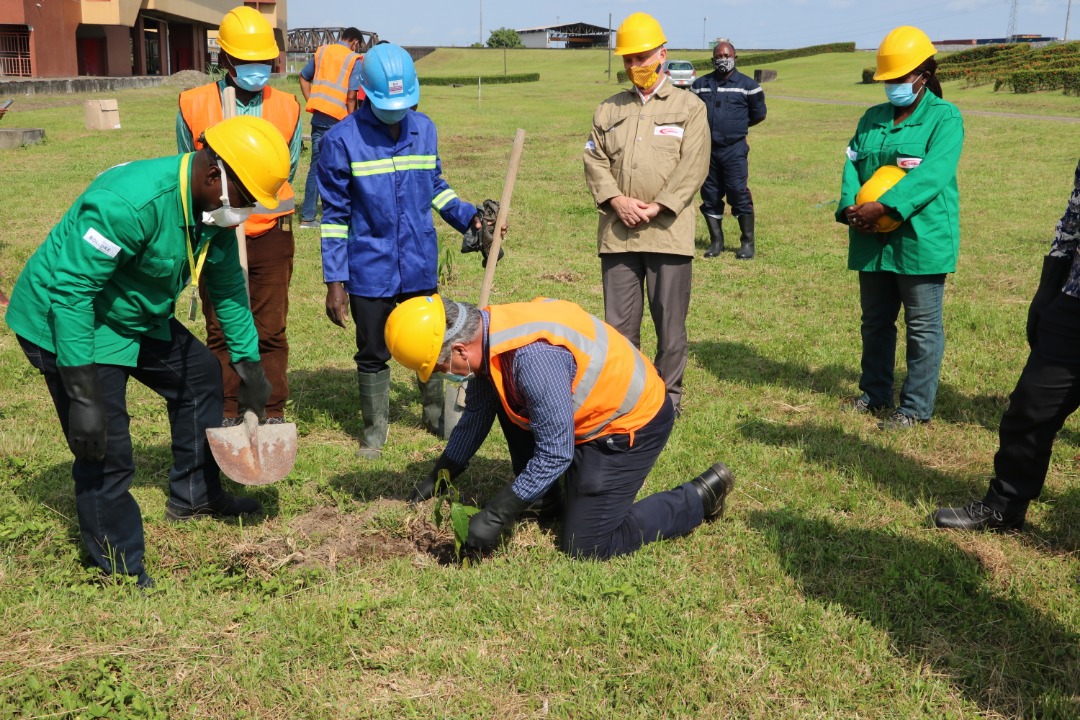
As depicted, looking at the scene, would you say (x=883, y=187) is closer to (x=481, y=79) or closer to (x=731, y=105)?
(x=731, y=105)

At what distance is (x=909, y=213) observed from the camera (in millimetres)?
5309

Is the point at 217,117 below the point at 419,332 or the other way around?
the other way around

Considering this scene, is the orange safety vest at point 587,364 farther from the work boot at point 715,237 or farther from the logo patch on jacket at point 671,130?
the work boot at point 715,237

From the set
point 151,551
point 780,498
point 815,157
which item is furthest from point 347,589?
point 815,157

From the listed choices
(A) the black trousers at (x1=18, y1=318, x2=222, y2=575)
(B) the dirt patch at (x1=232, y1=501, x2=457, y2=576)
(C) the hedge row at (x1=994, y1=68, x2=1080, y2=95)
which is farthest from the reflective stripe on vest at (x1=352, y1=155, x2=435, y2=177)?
(C) the hedge row at (x1=994, y1=68, x2=1080, y2=95)

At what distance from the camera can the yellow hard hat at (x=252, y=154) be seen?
3533 millimetres

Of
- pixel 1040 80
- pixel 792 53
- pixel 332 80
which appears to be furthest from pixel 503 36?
pixel 332 80

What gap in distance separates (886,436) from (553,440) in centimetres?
262

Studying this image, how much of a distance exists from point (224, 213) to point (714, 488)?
2440 mm

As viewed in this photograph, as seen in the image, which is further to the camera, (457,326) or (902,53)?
(902,53)

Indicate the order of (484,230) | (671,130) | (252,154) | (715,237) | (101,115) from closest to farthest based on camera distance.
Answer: (252,154)
(484,230)
(671,130)
(715,237)
(101,115)

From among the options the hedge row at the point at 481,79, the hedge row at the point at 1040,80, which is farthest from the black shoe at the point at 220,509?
the hedge row at the point at 481,79

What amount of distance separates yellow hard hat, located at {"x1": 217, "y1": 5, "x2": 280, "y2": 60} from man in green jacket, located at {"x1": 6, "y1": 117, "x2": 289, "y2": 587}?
62.8 inches

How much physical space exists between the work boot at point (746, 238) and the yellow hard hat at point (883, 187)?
4993mm
